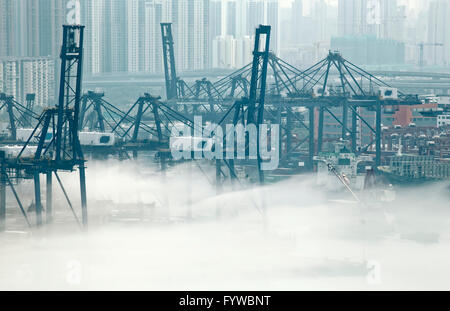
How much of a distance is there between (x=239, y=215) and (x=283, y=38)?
2072 inches

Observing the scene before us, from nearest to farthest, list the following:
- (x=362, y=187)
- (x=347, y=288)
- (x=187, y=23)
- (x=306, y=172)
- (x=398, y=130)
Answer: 1. (x=347, y=288)
2. (x=362, y=187)
3. (x=306, y=172)
4. (x=398, y=130)
5. (x=187, y=23)

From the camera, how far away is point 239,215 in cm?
2633

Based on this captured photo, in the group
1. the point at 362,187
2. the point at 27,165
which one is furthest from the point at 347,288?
the point at 362,187

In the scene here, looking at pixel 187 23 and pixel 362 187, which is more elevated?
pixel 187 23

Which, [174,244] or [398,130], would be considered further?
[398,130]

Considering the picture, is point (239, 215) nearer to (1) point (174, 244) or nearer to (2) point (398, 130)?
(1) point (174, 244)

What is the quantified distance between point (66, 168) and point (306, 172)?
16.1 m

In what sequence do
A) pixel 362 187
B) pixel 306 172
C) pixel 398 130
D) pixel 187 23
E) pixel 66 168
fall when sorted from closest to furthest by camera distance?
pixel 66 168 → pixel 362 187 → pixel 306 172 → pixel 398 130 → pixel 187 23

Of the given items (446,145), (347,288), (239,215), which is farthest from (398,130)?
(347,288)

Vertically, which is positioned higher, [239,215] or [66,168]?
[66,168]

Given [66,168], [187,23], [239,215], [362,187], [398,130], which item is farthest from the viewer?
[187,23]

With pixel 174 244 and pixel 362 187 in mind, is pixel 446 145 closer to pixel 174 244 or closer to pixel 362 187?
pixel 362 187

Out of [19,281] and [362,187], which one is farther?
[362,187]

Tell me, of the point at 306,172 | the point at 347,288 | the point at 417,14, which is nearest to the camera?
the point at 347,288
